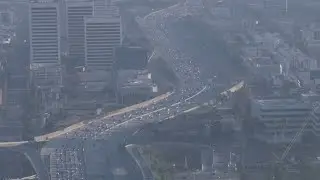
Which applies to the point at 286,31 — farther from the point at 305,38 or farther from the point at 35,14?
the point at 35,14

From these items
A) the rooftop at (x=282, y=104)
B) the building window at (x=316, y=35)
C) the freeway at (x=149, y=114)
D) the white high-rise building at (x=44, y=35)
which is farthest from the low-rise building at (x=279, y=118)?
the building window at (x=316, y=35)

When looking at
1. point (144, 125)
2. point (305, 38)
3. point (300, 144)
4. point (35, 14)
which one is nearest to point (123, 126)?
point (144, 125)

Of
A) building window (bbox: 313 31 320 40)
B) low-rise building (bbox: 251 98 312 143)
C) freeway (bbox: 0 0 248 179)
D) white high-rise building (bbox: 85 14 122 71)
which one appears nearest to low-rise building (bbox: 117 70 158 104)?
freeway (bbox: 0 0 248 179)

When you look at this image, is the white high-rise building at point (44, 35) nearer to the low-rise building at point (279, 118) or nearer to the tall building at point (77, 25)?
the tall building at point (77, 25)

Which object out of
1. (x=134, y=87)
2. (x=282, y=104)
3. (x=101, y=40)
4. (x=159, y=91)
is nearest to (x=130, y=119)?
(x=134, y=87)

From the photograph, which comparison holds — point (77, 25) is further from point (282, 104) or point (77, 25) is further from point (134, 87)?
point (282, 104)

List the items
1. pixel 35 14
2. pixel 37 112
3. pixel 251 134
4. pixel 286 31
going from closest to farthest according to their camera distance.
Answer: pixel 251 134 < pixel 37 112 < pixel 35 14 < pixel 286 31
